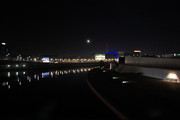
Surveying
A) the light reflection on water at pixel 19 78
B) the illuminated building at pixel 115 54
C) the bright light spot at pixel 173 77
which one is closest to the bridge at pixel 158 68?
the bright light spot at pixel 173 77

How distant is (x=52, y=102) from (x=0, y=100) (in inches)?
110

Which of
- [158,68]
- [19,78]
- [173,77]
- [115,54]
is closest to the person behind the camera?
[173,77]

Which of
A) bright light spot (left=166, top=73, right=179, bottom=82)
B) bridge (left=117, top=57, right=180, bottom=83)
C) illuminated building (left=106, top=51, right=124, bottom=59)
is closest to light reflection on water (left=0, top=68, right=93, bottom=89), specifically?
bridge (left=117, top=57, right=180, bottom=83)

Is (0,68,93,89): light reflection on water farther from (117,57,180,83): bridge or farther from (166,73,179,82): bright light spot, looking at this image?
(166,73,179,82): bright light spot

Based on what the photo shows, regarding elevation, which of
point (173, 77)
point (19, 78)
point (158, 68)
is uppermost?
point (158, 68)

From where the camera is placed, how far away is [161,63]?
2309 centimetres

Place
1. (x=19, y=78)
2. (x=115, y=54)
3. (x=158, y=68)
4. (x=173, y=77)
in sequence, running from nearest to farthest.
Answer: (x=173, y=77), (x=158, y=68), (x=19, y=78), (x=115, y=54)

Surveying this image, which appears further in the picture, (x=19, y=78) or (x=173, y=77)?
(x=19, y=78)

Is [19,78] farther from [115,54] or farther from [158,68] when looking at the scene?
[115,54]

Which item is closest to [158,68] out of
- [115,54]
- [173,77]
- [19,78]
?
[173,77]

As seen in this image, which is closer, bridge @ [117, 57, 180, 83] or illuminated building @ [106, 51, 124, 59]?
bridge @ [117, 57, 180, 83]

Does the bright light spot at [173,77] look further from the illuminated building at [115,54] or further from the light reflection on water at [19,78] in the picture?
the illuminated building at [115,54]

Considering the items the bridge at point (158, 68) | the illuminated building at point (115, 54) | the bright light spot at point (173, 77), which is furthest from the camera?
the illuminated building at point (115, 54)

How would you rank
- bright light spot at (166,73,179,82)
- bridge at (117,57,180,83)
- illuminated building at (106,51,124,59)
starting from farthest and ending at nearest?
illuminated building at (106,51,124,59), bridge at (117,57,180,83), bright light spot at (166,73,179,82)
